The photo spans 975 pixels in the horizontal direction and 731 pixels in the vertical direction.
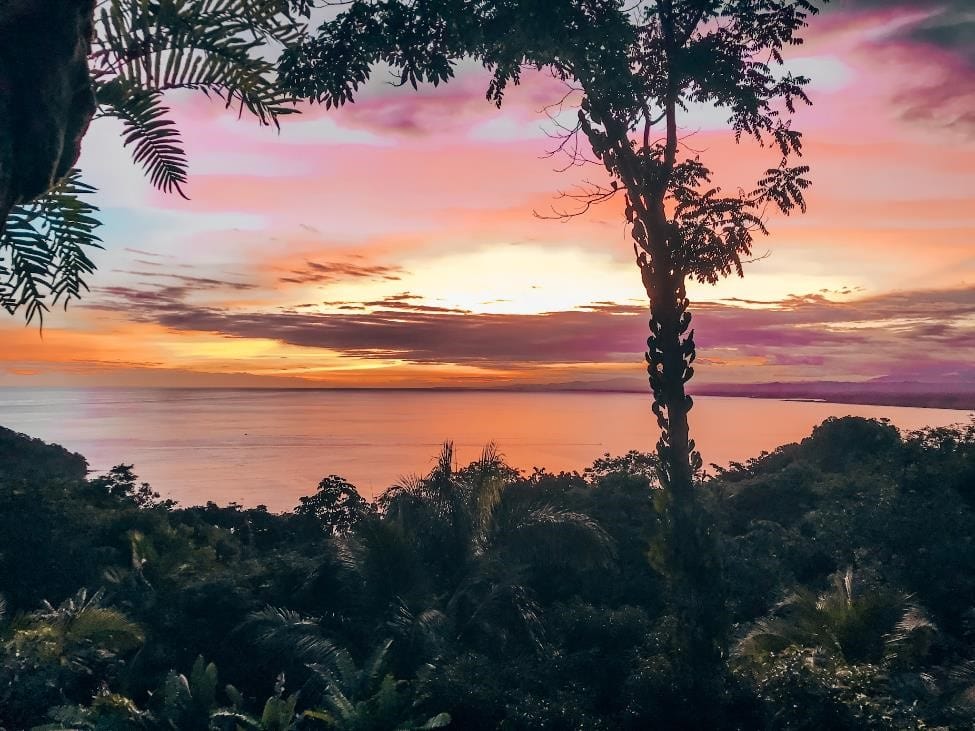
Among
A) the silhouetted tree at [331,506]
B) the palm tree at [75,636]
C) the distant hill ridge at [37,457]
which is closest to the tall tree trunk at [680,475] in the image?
the palm tree at [75,636]

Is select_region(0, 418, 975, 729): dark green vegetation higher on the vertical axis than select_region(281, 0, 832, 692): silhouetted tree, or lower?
lower

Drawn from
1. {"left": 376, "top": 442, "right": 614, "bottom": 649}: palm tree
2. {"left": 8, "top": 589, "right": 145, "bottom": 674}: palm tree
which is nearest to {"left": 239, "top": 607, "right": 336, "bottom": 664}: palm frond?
{"left": 376, "top": 442, "right": 614, "bottom": 649}: palm tree

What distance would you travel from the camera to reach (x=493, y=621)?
12.6m

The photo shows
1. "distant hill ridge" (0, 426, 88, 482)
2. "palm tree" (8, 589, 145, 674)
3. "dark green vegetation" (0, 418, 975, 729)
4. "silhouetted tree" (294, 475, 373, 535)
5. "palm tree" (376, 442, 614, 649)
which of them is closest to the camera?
"dark green vegetation" (0, 418, 975, 729)

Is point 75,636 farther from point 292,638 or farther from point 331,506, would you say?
point 331,506

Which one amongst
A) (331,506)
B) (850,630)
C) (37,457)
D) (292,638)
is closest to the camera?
(850,630)

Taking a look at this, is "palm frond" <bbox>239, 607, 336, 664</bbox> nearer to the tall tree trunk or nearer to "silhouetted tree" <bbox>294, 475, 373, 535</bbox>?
the tall tree trunk

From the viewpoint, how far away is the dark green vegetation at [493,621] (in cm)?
987

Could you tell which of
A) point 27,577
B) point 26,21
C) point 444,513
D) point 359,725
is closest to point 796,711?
point 359,725

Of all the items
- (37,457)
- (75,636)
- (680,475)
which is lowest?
(37,457)

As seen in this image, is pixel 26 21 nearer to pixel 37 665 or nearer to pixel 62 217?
pixel 62 217

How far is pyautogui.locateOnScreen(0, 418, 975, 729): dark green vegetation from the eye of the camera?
388 inches

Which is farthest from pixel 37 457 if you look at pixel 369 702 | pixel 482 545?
pixel 369 702

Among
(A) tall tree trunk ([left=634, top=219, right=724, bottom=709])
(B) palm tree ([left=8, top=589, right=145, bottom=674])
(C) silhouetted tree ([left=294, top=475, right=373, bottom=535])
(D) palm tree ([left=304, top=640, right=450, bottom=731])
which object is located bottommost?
(C) silhouetted tree ([left=294, top=475, right=373, bottom=535])
